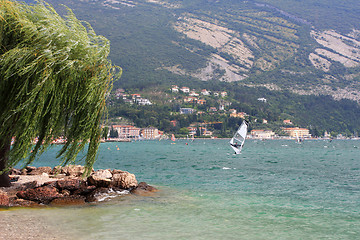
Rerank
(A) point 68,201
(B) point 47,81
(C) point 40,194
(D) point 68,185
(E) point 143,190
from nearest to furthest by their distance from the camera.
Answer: (B) point 47,81
(C) point 40,194
(A) point 68,201
(D) point 68,185
(E) point 143,190

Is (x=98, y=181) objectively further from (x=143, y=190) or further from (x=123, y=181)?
(x=143, y=190)

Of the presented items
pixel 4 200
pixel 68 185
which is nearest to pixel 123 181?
pixel 68 185

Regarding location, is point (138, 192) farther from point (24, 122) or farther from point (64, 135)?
point (24, 122)

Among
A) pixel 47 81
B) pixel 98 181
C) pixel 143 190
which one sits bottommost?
pixel 143 190

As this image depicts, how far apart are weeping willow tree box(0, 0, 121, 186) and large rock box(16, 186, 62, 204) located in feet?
4.69

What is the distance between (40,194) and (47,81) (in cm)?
545

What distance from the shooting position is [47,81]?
1362 cm

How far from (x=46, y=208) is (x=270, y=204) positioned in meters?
10.8

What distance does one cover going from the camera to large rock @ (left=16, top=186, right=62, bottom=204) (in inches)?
616

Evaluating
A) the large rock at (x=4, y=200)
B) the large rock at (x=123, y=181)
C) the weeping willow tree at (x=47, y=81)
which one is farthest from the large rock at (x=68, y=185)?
the large rock at (x=4, y=200)

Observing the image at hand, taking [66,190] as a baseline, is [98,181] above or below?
above

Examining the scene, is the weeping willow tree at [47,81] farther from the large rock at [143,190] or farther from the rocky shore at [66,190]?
the large rock at [143,190]

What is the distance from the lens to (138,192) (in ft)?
63.8

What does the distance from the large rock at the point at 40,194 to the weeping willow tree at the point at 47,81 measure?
4.69ft
